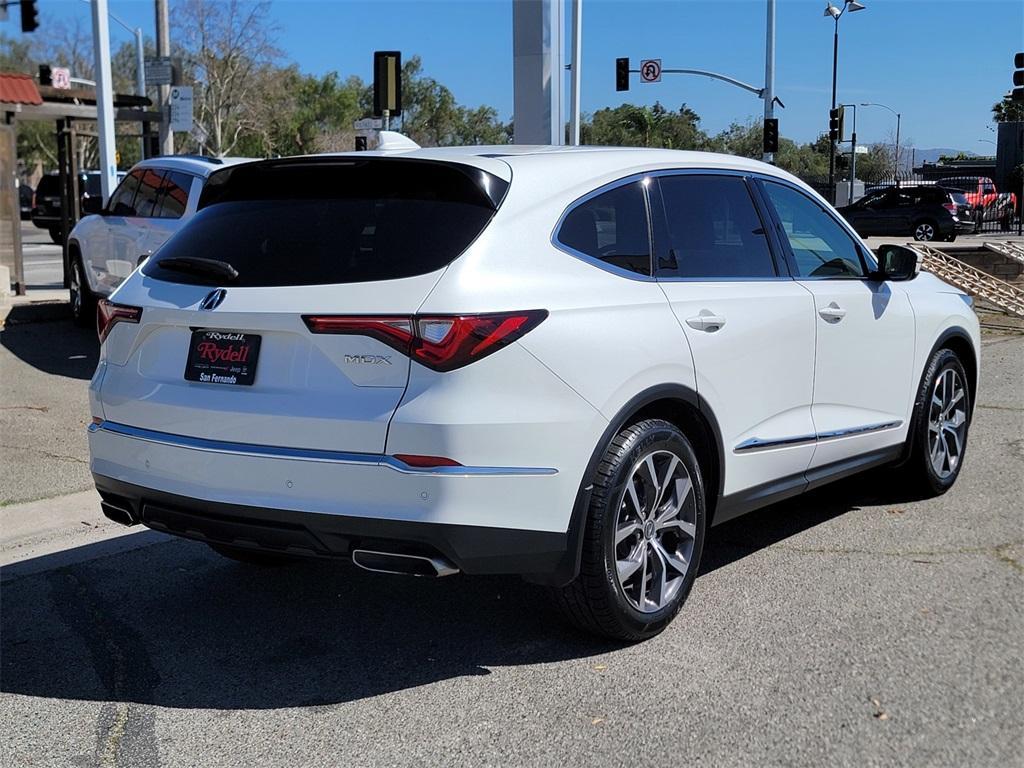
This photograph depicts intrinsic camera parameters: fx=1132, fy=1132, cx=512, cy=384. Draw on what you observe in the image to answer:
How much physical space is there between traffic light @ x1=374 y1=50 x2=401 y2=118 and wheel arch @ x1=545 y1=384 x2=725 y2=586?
10.5 metres

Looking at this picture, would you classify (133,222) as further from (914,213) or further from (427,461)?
(914,213)

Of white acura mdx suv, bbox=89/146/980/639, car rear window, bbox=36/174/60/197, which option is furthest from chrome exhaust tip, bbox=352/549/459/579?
car rear window, bbox=36/174/60/197

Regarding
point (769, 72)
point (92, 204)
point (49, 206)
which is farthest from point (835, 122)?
point (92, 204)

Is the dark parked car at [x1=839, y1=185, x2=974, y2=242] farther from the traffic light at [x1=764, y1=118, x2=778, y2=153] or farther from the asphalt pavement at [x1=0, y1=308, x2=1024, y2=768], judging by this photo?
the asphalt pavement at [x1=0, y1=308, x2=1024, y2=768]

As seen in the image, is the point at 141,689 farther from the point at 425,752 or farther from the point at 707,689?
the point at 707,689

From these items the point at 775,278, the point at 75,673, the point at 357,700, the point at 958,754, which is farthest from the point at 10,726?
the point at 775,278

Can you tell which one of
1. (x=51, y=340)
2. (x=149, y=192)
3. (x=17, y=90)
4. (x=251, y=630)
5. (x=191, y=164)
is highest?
(x=17, y=90)

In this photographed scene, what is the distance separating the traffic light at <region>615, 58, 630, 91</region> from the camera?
38.7m

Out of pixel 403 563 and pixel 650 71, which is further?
pixel 650 71

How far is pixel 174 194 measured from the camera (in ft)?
33.3

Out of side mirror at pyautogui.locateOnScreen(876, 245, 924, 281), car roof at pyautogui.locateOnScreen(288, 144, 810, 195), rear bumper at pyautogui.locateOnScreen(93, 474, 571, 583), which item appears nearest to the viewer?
rear bumper at pyautogui.locateOnScreen(93, 474, 571, 583)

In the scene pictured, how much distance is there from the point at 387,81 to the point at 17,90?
4863 mm

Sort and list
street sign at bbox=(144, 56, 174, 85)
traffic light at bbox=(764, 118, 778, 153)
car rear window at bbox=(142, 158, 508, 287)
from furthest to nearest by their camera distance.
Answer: traffic light at bbox=(764, 118, 778, 153)
street sign at bbox=(144, 56, 174, 85)
car rear window at bbox=(142, 158, 508, 287)

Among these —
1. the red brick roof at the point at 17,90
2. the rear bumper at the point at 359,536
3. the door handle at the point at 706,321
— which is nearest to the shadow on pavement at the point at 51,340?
the red brick roof at the point at 17,90
